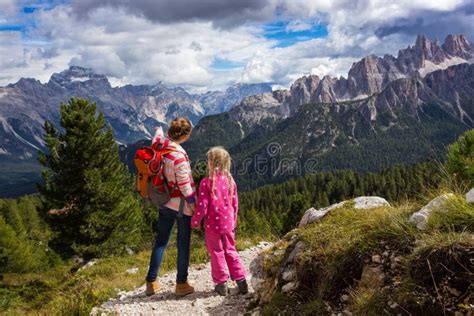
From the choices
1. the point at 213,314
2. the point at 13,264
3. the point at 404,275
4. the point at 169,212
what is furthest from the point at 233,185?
the point at 13,264

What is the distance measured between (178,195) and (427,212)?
4.78 meters

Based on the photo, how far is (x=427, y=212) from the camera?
527cm

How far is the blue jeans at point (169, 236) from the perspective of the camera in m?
8.27

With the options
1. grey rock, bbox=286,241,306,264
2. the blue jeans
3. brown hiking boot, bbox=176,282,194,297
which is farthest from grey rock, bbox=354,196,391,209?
brown hiking boot, bbox=176,282,194,297

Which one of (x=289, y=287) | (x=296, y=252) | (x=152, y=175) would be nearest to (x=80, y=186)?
(x=152, y=175)

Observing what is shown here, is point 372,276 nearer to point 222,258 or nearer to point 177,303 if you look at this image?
point 222,258

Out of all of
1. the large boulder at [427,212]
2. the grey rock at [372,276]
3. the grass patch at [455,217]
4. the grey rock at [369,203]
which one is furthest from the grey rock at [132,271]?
the grass patch at [455,217]

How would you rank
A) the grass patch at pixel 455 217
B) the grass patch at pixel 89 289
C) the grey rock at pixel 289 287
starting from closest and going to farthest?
1. the grass patch at pixel 455 217
2. the grey rock at pixel 289 287
3. the grass patch at pixel 89 289

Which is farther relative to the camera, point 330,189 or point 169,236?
point 330,189

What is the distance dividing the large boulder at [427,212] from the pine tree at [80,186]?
19559 millimetres

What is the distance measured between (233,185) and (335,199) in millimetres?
126060

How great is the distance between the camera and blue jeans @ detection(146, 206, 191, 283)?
27.1 ft

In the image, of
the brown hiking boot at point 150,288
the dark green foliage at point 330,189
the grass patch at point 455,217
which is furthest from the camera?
Result: the dark green foliage at point 330,189

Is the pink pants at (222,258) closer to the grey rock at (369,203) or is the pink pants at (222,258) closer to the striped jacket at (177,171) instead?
the striped jacket at (177,171)
